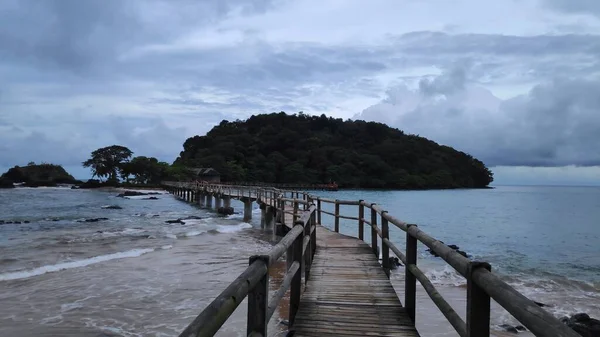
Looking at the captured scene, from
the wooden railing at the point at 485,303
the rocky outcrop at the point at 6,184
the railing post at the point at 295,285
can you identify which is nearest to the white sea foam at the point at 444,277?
the railing post at the point at 295,285

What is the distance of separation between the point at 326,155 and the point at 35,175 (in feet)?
230

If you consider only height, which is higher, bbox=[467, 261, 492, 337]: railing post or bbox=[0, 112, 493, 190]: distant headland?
bbox=[0, 112, 493, 190]: distant headland

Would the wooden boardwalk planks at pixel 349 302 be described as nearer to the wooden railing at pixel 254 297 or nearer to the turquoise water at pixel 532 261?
the wooden railing at pixel 254 297

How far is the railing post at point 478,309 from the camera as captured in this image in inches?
95.9

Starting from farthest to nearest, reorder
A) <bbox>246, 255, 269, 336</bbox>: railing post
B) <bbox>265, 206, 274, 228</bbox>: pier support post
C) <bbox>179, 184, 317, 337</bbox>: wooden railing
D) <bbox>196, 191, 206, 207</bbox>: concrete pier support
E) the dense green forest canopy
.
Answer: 1. the dense green forest canopy
2. <bbox>196, 191, 206, 207</bbox>: concrete pier support
3. <bbox>265, 206, 274, 228</bbox>: pier support post
4. <bbox>246, 255, 269, 336</bbox>: railing post
5. <bbox>179, 184, 317, 337</bbox>: wooden railing

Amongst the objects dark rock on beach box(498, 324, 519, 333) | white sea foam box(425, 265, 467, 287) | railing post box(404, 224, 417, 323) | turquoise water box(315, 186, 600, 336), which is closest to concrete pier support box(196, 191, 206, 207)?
turquoise water box(315, 186, 600, 336)

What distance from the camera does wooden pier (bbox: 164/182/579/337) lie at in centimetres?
195

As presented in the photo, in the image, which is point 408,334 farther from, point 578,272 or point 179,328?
point 578,272

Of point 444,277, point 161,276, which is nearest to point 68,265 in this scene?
point 161,276

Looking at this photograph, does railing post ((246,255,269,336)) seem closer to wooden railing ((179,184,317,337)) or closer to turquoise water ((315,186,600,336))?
wooden railing ((179,184,317,337))

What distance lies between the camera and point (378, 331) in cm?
412

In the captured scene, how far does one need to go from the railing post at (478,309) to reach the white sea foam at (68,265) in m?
10.9

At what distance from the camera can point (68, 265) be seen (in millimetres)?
11719

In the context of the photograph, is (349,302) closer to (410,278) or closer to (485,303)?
(410,278)
